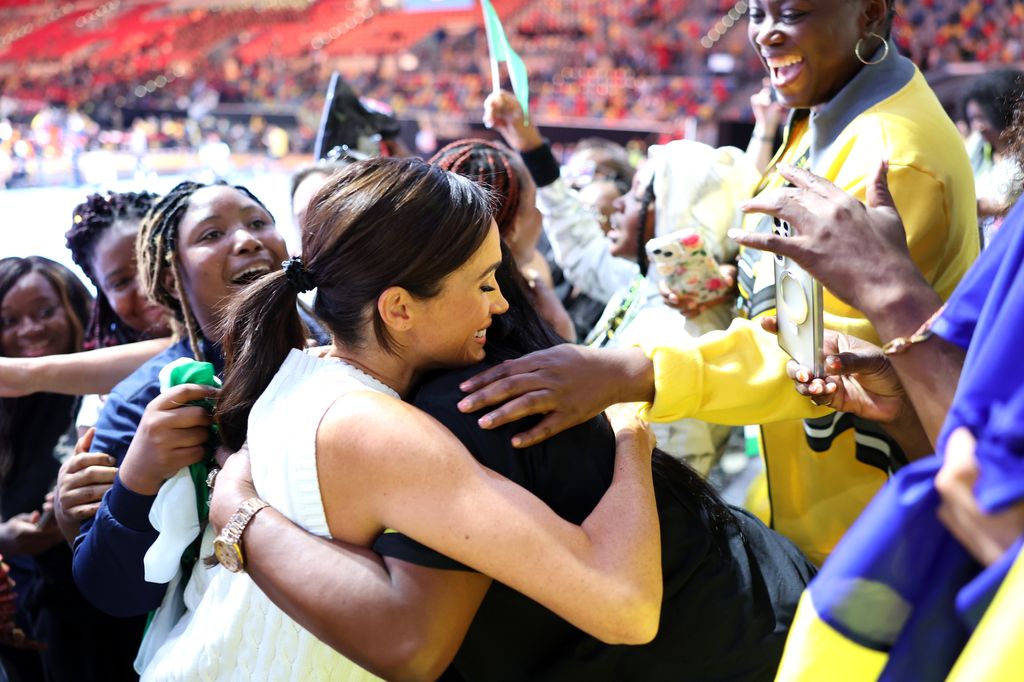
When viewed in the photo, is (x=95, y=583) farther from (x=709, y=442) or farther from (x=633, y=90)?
(x=633, y=90)

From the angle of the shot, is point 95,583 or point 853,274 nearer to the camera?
point 853,274

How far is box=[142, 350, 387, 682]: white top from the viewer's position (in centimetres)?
125

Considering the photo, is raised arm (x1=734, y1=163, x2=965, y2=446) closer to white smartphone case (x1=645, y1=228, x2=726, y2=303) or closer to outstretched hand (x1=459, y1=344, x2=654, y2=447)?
outstretched hand (x1=459, y1=344, x2=654, y2=447)

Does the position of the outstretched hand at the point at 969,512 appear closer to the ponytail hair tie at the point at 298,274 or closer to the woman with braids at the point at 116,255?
the ponytail hair tie at the point at 298,274

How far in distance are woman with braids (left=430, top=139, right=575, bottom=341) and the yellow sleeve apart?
72cm

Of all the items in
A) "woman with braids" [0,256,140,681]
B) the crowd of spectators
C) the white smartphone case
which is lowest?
the crowd of spectators

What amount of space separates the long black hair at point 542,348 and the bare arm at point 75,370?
3.08ft

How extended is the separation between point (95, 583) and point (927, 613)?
132cm

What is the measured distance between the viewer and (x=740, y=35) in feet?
51.8

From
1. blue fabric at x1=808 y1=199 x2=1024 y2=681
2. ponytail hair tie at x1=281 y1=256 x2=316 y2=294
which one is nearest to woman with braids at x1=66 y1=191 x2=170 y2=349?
ponytail hair tie at x1=281 y1=256 x2=316 y2=294

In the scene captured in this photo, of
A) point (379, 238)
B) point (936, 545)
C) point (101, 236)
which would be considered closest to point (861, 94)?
point (379, 238)

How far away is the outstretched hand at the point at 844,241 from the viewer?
1.18 m

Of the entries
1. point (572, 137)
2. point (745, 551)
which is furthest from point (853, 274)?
point (572, 137)

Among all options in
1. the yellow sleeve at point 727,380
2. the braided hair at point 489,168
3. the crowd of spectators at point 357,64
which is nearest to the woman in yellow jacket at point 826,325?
the yellow sleeve at point 727,380
